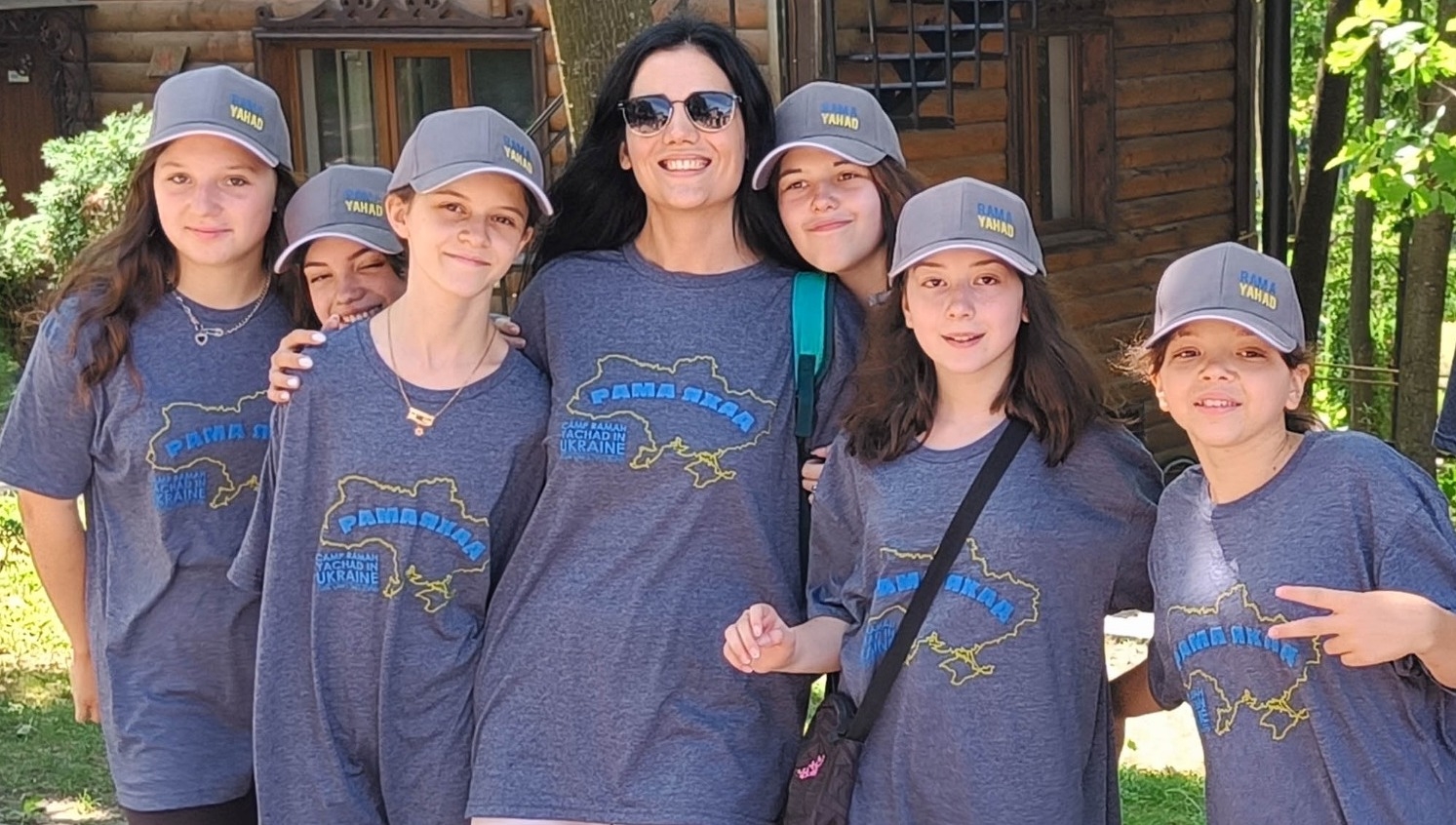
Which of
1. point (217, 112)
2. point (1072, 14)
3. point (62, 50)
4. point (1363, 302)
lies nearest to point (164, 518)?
point (217, 112)

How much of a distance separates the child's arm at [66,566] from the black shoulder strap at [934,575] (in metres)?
1.55

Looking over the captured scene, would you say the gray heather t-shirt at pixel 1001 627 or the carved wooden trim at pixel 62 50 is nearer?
the gray heather t-shirt at pixel 1001 627

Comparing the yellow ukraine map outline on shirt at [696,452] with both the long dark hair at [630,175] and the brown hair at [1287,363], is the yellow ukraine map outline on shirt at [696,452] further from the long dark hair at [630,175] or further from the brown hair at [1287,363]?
the brown hair at [1287,363]

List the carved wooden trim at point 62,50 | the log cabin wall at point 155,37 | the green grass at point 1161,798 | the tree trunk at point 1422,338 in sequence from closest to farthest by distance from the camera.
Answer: the green grass at point 1161,798 → the tree trunk at point 1422,338 → the log cabin wall at point 155,37 → the carved wooden trim at point 62,50

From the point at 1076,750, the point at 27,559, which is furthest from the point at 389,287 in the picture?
the point at 27,559

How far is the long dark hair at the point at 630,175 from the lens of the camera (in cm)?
341

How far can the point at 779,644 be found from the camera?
3.01m

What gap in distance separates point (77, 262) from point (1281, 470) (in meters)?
2.32

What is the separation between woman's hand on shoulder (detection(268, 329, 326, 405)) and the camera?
3211 mm

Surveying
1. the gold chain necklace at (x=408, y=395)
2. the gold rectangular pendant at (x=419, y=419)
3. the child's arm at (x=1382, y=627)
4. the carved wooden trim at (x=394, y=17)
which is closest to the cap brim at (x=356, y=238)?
the gold chain necklace at (x=408, y=395)

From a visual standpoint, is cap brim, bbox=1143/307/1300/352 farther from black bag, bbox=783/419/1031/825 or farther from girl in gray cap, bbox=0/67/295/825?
girl in gray cap, bbox=0/67/295/825

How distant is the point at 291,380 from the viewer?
321cm

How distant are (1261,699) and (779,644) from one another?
778mm

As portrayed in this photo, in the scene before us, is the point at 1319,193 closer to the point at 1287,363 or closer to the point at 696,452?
the point at 1287,363
